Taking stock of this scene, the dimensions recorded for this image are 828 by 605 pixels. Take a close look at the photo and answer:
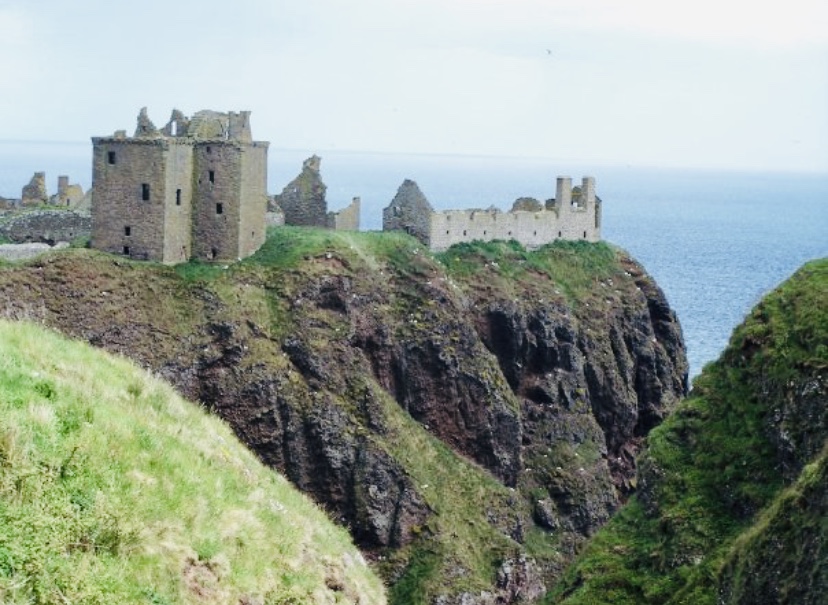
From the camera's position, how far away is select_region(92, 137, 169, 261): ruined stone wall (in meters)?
64.0

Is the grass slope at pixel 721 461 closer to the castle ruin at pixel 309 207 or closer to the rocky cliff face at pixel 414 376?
the rocky cliff face at pixel 414 376

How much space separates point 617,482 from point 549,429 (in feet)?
14.7

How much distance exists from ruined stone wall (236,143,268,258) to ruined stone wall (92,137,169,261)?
11.3 ft

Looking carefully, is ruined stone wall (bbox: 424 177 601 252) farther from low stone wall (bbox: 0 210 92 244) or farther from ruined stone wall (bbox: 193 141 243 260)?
low stone wall (bbox: 0 210 92 244)

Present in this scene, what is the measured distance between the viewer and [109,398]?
2344 cm

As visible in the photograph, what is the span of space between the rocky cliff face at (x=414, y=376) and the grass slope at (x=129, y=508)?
31.4 metres

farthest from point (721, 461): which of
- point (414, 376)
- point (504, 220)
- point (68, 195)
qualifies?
point (68, 195)

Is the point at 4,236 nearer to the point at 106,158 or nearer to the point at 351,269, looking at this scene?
the point at 106,158

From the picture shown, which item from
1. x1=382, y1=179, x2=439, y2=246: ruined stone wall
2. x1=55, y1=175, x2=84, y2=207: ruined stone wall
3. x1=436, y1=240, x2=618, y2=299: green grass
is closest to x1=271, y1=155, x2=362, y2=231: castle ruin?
x1=382, y1=179, x2=439, y2=246: ruined stone wall

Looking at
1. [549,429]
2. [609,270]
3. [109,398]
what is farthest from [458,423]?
[109,398]

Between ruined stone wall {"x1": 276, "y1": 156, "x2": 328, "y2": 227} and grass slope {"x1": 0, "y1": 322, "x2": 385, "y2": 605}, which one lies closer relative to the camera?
grass slope {"x1": 0, "y1": 322, "x2": 385, "y2": 605}

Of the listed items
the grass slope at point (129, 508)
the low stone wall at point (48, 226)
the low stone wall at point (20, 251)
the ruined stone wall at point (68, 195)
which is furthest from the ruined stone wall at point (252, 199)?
the grass slope at point (129, 508)

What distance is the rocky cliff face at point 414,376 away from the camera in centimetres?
5962

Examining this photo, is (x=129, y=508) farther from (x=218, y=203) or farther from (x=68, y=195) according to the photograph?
(x=68, y=195)
